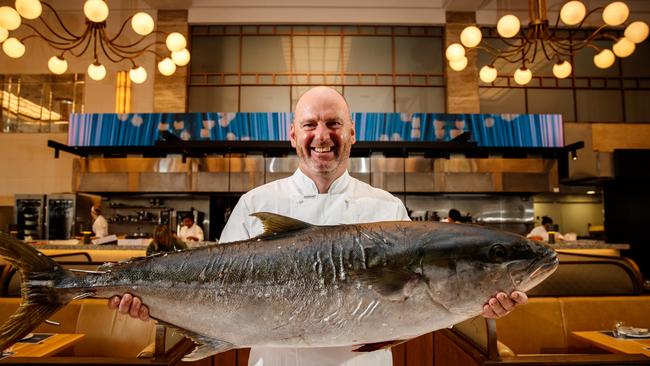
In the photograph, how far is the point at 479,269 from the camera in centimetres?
125

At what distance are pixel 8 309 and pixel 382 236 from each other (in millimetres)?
3878

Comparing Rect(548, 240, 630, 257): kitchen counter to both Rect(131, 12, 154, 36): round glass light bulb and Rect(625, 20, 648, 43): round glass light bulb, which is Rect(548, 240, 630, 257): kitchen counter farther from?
Rect(131, 12, 154, 36): round glass light bulb

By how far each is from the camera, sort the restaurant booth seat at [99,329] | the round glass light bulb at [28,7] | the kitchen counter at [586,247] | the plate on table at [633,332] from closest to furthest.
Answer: the plate on table at [633,332], the restaurant booth seat at [99,329], the round glass light bulb at [28,7], the kitchen counter at [586,247]

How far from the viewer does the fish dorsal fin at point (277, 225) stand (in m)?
1.44

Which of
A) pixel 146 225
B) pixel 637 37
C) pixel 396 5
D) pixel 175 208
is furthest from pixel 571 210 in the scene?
pixel 146 225

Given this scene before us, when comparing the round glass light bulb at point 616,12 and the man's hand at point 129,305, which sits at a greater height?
the round glass light bulb at point 616,12

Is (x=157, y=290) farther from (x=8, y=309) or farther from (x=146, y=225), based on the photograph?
(x=146, y=225)

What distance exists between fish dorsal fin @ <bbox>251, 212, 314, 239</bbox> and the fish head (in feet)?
1.36

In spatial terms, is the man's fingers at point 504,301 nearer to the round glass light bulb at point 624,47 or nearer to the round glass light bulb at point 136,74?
the round glass light bulb at point 624,47

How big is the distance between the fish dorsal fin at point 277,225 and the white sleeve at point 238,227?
0.46 m

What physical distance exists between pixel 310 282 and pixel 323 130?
0.68m

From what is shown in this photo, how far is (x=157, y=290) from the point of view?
143 centimetres

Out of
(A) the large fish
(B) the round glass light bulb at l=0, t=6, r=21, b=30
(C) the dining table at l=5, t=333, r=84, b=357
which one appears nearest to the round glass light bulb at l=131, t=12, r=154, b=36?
(B) the round glass light bulb at l=0, t=6, r=21, b=30

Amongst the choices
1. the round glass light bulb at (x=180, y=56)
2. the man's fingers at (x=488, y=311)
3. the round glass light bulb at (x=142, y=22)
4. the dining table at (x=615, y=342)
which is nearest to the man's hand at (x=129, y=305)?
the man's fingers at (x=488, y=311)
